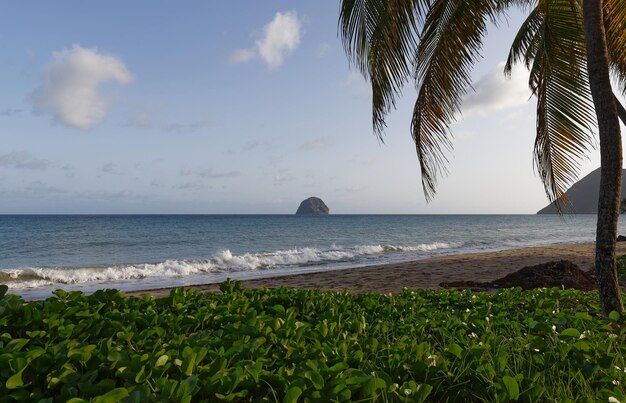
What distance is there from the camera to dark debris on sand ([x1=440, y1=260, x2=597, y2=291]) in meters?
8.75

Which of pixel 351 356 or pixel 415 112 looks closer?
pixel 351 356

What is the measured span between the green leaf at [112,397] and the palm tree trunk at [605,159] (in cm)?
455

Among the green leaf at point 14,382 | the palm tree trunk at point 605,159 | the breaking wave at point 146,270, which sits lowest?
the breaking wave at point 146,270

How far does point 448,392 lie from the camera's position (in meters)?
2.12

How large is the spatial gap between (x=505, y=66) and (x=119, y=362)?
37.7ft

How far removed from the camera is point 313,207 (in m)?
159

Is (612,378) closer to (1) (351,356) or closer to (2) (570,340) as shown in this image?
(2) (570,340)

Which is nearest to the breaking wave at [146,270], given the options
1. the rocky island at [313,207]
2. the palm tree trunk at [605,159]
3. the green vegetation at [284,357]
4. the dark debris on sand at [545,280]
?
the dark debris on sand at [545,280]

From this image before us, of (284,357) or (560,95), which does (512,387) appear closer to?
(284,357)

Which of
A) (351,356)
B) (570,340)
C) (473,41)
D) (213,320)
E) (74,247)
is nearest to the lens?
(351,356)

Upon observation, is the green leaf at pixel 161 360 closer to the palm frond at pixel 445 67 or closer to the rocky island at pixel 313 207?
the palm frond at pixel 445 67

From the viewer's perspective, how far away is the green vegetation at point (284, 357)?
1763mm

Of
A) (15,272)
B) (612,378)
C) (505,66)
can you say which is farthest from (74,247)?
(612,378)

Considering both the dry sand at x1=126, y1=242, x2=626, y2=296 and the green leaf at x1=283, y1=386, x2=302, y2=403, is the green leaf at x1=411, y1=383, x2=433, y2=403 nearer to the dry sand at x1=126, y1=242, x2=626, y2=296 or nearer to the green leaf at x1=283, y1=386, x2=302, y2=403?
the green leaf at x1=283, y1=386, x2=302, y2=403
